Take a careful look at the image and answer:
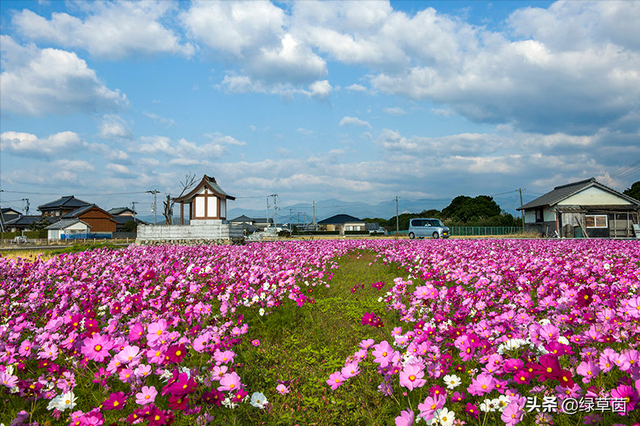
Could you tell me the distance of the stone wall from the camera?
2009cm

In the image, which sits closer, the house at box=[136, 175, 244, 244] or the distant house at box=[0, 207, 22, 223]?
the house at box=[136, 175, 244, 244]

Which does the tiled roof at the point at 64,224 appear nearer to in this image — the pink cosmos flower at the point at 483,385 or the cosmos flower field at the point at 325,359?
the cosmos flower field at the point at 325,359

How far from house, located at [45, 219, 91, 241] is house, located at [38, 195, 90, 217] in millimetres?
15817

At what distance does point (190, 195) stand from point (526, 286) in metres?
23.8

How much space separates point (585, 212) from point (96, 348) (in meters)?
39.3

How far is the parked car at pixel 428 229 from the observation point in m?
30.5

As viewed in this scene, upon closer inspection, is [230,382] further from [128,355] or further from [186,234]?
[186,234]

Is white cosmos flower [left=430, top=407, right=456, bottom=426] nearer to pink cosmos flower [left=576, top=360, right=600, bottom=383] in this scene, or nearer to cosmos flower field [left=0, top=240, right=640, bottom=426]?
cosmos flower field [left=0, top=240, right=640, bottom=426]

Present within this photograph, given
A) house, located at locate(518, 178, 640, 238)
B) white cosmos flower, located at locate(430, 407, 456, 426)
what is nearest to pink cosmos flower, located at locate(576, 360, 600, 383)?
white cosmos flower, located at locate(430, 407, 456, 426)

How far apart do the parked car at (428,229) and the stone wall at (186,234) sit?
16.9 metres

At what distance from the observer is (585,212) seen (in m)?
32.8

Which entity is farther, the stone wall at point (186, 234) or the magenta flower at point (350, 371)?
the stone wall at point (186, 234)

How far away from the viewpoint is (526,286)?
4.63 metres

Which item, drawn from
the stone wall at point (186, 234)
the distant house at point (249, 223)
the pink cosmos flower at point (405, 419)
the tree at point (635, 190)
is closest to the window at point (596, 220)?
the stone wall at point (186, 234)
